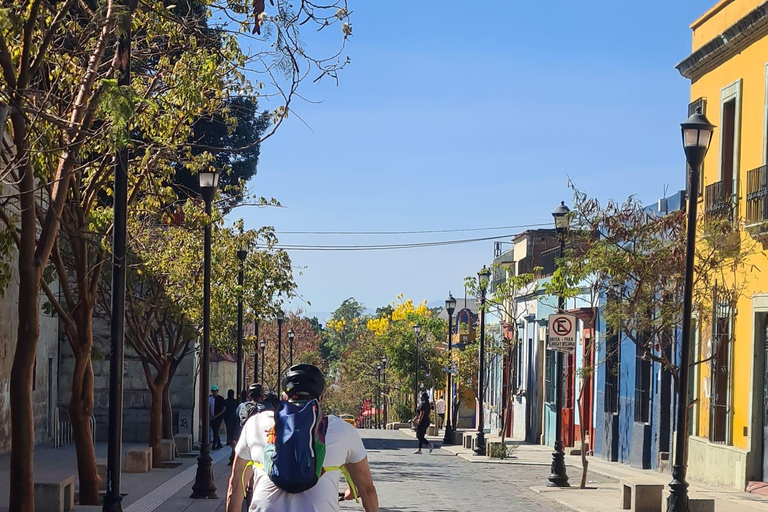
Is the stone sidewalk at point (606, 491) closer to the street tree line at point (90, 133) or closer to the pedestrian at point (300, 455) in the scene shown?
the street tree line at point (90, 133)

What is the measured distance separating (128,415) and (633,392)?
1409 centimetres

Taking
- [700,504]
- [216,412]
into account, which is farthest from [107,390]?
[700,504]

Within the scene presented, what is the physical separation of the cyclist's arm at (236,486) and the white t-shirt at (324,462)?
0.13 m

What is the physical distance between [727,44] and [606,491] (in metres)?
8.22

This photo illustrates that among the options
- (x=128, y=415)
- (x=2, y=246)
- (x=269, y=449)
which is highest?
(x=2, y=246)

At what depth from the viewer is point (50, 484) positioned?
14602 millimetres

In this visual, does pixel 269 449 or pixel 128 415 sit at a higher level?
pixel 269 449

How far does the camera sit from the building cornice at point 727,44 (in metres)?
20.3

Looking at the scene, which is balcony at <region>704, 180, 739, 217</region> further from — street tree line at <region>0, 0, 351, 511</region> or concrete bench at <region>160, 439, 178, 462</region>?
concrete bench at <region>160, 439, 178, 462</region>

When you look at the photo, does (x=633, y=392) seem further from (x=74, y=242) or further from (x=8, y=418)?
(x=74, y=242)

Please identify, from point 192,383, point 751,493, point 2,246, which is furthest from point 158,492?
point 192,383

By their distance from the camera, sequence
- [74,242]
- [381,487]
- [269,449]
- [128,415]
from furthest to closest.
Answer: [128,415] < [381,487] < [74,242] < [269,449]

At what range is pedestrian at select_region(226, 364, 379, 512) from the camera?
5.86 metres

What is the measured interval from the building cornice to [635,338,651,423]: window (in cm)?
679
